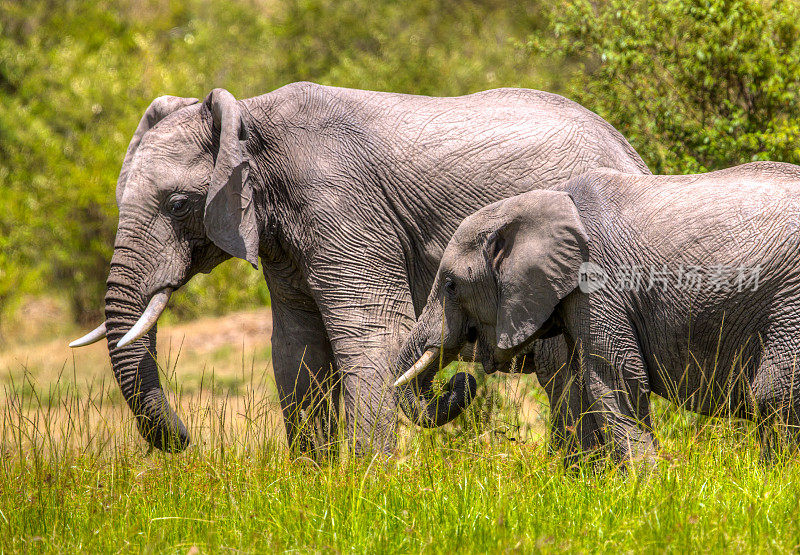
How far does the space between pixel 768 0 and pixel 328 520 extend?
5.94m

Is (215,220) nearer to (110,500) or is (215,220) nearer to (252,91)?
(110,500)

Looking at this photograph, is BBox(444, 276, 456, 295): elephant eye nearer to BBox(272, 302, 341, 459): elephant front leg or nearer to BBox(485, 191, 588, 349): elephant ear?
BBox(485, 191, 588, 349): elephant ear

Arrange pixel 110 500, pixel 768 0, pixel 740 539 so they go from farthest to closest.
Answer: pixel 768 0, pixel 110 500, pixel 740 539

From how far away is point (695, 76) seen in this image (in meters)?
8.58

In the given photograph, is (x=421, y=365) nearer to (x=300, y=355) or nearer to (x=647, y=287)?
(x=647, y=287)

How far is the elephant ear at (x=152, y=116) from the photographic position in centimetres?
705

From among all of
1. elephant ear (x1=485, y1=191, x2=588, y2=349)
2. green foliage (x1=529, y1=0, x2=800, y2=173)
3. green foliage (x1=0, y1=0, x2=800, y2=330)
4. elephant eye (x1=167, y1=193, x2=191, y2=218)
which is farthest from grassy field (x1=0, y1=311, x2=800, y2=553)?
green foliage (x1=0, y1=0, x2=800, y2=330)

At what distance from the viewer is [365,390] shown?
6254mm

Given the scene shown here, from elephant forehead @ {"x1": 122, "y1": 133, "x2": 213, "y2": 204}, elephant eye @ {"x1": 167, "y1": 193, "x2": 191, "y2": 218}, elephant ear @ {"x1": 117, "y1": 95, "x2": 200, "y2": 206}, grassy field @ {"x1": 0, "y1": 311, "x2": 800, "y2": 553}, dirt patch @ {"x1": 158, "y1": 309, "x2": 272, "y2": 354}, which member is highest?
elephant ear @ {"x1": 117, "y1": 95, "x2": 200, "y2": 206}

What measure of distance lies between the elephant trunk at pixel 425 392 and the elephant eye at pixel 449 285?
0.31 meters

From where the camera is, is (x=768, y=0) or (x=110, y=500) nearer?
(x=110, y=500)

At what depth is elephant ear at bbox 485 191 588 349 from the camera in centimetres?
537

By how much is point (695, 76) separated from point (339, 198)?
378 cm

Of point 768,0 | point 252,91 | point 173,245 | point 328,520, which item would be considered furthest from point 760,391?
point 252,91
